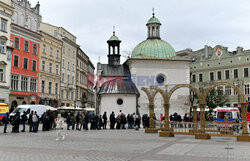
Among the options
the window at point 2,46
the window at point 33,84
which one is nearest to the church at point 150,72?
the window at point 33,84

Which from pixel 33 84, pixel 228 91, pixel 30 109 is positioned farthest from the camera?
pixel 228 91

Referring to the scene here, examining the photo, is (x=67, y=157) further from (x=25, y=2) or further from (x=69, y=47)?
(x=69, y=47)

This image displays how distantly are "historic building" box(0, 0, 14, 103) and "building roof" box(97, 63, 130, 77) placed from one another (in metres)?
13.6

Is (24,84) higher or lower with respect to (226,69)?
lower

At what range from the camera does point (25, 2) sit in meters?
43.2

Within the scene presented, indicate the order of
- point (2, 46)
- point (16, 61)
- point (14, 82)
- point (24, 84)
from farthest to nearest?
point (24, 84) → point (16, 61) → point (14, 82) → point (2, 46)

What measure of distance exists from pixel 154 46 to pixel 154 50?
87cm

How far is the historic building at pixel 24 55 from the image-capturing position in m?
37.9

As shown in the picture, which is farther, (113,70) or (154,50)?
(113,70)

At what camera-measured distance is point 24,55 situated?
39.8 metres

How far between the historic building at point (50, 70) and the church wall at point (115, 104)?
12118 mm

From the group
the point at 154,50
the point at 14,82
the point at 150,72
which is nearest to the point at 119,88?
the point at 150,72

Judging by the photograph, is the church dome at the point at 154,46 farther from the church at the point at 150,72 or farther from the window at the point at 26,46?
the window at the point at 26,46

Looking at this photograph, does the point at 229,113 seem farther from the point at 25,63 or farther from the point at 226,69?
the point at 25,63
